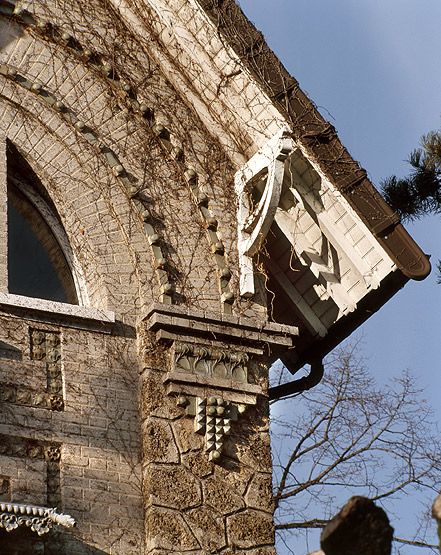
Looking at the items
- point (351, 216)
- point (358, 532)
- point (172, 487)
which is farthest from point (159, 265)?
point (358, 532)

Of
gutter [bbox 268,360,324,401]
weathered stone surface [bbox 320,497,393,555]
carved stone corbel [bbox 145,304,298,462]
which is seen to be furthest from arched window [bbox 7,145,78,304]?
weathered stone surface [bbox 320,497,393,555]

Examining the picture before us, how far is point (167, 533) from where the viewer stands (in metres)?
10.8

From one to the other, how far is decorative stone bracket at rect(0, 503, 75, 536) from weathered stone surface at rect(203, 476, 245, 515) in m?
1.23

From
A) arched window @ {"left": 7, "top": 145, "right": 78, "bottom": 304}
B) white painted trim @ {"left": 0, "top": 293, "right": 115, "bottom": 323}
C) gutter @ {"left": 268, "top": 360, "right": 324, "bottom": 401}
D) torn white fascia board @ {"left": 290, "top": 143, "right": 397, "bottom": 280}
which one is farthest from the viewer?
gutter @ {"left": 268, "top": 360, "right": 324, "bottom": 401}

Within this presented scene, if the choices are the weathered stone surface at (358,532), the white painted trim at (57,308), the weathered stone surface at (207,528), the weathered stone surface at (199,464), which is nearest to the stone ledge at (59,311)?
the white painted trim at (57,308)

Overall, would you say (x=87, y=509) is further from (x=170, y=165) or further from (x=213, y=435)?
(x=170, y=165)

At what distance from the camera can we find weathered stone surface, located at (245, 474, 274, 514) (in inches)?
444

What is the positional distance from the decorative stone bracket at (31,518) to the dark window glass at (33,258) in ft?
7.33

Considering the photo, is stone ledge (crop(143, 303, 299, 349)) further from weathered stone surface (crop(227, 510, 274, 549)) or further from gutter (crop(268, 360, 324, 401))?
weathered stone surface (crop(227, 510, 274, 549))

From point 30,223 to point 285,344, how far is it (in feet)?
7.32

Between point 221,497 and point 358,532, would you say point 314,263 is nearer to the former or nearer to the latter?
point 221,497

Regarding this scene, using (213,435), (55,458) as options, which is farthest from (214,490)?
(55,458)

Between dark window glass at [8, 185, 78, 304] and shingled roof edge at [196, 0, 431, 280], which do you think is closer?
shingled roof edge at [196, 0, 431, 280]

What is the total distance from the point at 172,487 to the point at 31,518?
4.02ft
